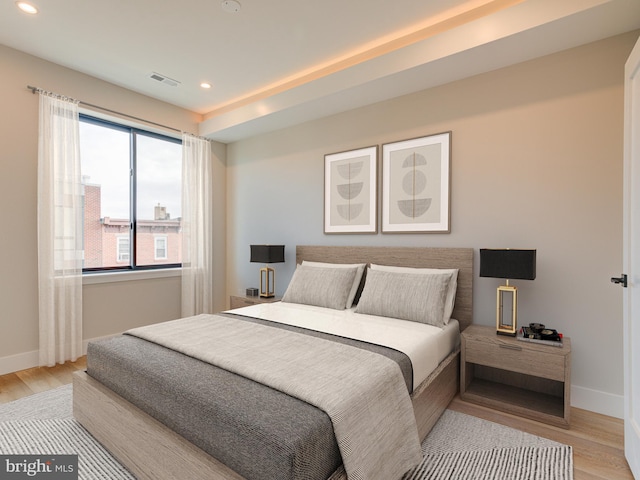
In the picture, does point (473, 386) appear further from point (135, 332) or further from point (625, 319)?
point (135, 332)

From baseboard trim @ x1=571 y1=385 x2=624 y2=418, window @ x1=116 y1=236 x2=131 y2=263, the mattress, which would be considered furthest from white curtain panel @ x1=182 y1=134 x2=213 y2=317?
baseboard trim @ x1=571 y1=385 x2=624 y2=418

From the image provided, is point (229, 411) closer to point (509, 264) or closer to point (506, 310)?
point (509, 264)

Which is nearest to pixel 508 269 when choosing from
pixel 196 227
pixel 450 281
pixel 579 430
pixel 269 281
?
pixel 450 281

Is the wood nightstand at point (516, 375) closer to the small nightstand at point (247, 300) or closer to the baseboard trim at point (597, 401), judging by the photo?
the baseboard trim at point (597, 401)

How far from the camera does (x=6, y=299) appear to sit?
9.72 ft

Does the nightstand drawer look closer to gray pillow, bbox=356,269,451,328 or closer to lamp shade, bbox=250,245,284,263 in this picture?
gray pillow, bbox=356,269,451,328

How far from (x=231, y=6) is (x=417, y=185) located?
209 centimetres

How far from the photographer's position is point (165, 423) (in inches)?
61.2

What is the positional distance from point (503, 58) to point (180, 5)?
8.02 feet

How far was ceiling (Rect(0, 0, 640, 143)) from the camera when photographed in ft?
7.52

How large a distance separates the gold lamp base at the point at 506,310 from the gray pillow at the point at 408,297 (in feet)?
1.27

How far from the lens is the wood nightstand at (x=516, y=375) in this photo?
7.02 feet

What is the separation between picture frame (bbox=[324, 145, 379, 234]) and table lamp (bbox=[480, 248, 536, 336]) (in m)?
1.21

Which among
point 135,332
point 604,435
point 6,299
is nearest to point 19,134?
point 6,299
